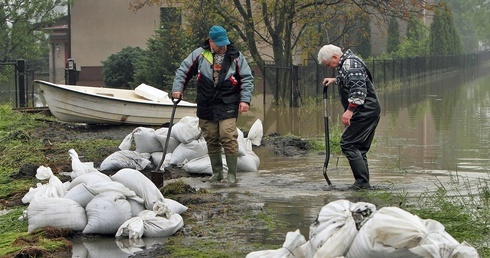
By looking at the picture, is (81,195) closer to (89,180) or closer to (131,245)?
(89,180)

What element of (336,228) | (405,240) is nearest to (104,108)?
(336,228)

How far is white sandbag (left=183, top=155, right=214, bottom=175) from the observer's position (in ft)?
36.8

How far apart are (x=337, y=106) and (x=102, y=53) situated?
1974 cm

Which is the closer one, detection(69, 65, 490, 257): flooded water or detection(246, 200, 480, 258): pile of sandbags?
detection(246, 200, 480, 258): pile of sandbags

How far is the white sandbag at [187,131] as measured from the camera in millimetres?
11633

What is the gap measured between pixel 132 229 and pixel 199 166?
4120 mm

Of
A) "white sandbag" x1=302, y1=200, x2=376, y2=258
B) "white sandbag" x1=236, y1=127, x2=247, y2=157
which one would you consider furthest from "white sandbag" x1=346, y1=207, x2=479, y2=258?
"white sandbag" x1=236, y1=127, x2=247, y2=157

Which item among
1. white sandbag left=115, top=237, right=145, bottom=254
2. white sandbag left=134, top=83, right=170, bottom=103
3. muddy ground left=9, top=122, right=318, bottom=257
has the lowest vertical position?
white sandbag left=115, top=237, right=145, bottom=254

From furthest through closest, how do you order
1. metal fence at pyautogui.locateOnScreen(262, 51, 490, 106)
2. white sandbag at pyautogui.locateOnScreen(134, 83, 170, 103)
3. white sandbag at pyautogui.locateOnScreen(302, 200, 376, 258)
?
metal fence at pyautogui.locateOnScreen(262, 51, 490, 106), white sandbag at pyautogui.locateOnScreen(134, 83, 170, 103), white sandbag at pyautogui.locateOnScreen(302, 200, 376, 258)

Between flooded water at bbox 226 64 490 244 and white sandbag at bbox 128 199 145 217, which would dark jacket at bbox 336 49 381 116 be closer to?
flooded water at bbox 226 64 490 244

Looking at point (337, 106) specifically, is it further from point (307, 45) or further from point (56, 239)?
point (56, 239)

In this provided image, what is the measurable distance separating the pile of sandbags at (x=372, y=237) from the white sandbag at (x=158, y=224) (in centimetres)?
169

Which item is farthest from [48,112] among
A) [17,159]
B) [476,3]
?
[476,3]

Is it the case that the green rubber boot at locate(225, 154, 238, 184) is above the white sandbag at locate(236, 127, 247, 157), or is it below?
below
